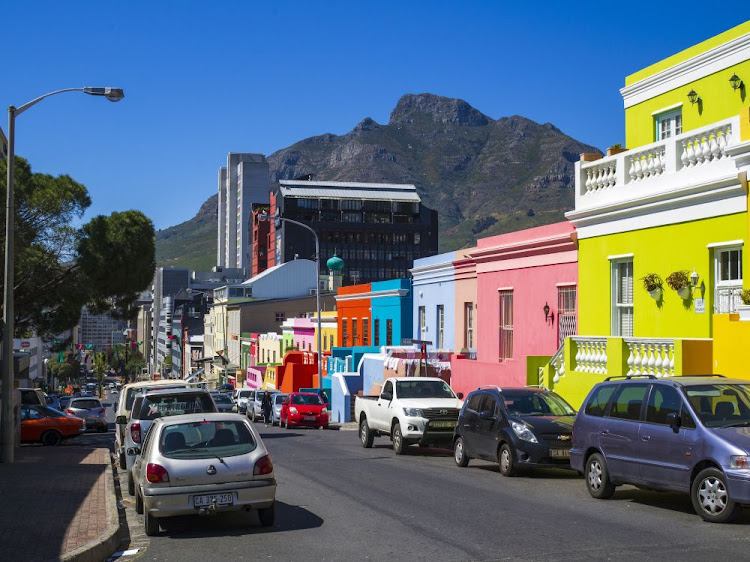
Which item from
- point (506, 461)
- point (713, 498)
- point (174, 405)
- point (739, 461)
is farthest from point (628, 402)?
point (174, 405)

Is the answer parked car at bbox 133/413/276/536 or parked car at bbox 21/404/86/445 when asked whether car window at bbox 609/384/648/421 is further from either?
parked car at bbox 21/404/86/445

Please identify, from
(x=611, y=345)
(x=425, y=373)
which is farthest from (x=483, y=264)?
(x=611, y=345)

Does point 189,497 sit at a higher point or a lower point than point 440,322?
lower

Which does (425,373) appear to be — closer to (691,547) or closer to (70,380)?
(691,547)

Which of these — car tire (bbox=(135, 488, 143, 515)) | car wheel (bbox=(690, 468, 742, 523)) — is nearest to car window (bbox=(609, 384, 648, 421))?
car wheel (bbox=(690, 468, 742, 523))

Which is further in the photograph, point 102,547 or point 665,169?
point 665,169

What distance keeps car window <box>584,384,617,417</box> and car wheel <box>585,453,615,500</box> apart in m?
0.61

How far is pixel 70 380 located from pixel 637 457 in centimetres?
18336

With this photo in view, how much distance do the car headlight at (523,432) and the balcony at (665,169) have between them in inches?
223

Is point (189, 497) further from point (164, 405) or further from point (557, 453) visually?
point (164, 405)

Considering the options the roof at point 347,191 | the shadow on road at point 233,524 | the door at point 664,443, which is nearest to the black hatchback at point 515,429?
the door at point 664,443

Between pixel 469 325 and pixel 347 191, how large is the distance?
11751cm

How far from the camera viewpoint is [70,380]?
18450cm

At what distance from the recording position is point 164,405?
18234 millimetres
